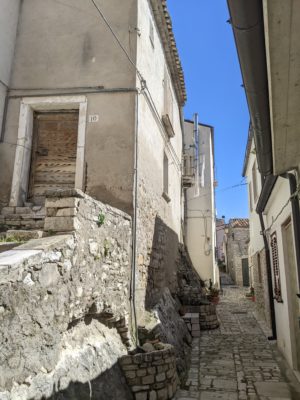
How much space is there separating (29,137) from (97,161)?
1694mm

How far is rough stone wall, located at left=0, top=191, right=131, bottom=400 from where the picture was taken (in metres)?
Result: 2.76

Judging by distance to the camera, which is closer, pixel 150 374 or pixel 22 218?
pixel 150 374

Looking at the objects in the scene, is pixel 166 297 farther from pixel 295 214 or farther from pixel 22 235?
pixel 22 235

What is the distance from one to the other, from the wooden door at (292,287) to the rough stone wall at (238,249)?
18.3m

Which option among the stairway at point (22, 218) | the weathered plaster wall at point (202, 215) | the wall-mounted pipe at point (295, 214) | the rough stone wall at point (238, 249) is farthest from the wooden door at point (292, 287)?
the rough stone wall at point (238, 249)

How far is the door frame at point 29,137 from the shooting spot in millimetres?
6770

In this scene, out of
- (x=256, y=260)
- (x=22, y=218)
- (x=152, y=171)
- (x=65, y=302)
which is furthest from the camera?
(x=256, y=260)

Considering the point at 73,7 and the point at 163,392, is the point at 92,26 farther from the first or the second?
the point at 163,392

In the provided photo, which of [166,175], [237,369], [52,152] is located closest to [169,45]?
[166,175]

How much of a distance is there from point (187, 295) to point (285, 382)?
16.3 feet

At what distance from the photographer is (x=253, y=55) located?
323 cm

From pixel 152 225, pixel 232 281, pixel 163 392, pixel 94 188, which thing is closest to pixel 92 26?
pixel 94 188

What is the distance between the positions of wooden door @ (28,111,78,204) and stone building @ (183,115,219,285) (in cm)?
911

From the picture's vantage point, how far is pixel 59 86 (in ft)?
23.5
